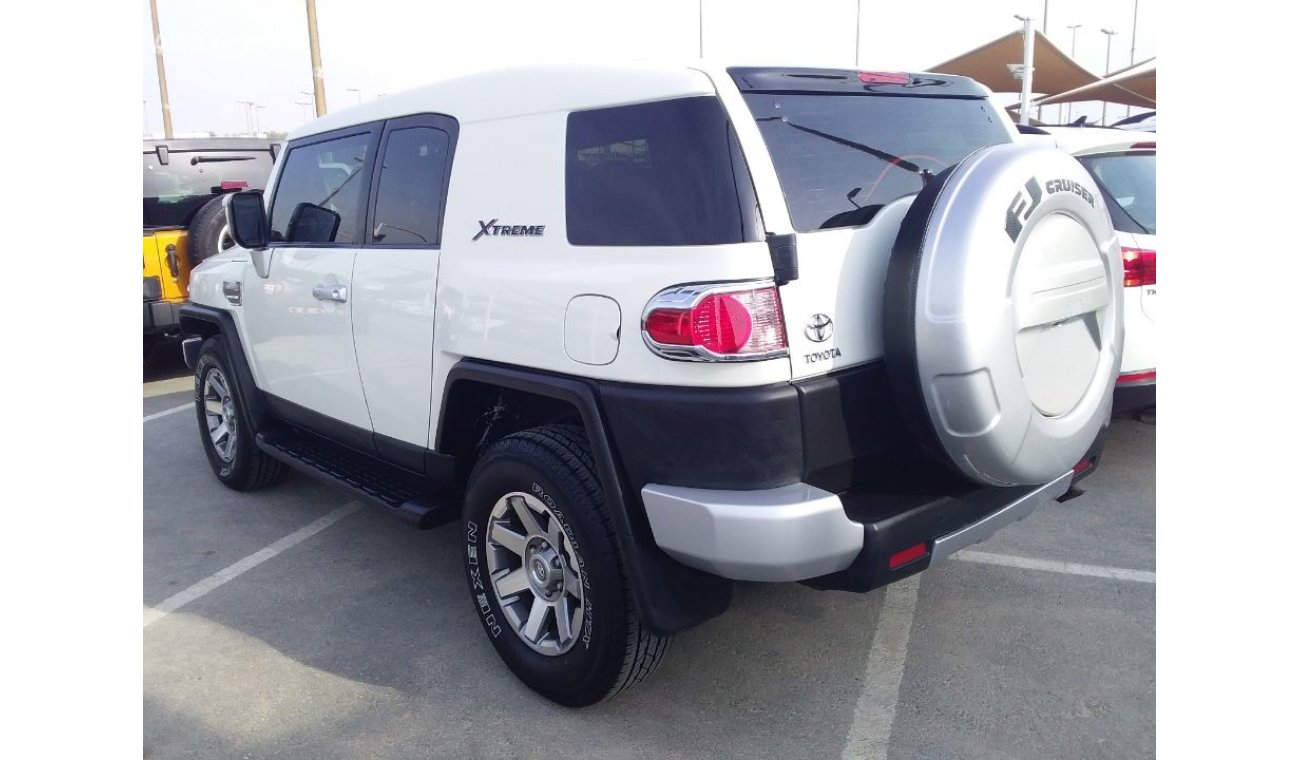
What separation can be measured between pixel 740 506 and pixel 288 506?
A: 3441 millimetres

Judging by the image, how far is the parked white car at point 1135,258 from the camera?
4.45 metres

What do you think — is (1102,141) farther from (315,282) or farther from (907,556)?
(315,282)

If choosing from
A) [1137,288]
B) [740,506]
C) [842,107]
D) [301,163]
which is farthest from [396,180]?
[1137,288]

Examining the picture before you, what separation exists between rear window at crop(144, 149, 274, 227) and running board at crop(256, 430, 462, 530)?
4.59 metres

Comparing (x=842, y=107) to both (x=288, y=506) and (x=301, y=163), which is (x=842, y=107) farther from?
(x=288, y=506)

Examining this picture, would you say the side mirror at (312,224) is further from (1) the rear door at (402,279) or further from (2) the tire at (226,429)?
(2) the tire at (226,429)

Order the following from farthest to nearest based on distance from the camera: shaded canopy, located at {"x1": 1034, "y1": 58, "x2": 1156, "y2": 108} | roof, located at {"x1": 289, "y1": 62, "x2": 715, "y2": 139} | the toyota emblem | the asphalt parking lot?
shaded canopy, located at {"x1": 1034, "y1": 58, "x2": 1156, "y2": 108}, the asphalt parking lot, roof, located at {"x1": 289, "y1": 62, "x2": 715, "y2": 139}, the toyota emblem

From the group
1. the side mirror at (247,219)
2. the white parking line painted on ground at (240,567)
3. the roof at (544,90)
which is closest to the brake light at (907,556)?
the roof at (544,90)

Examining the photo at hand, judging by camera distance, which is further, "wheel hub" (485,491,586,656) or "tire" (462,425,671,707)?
"wheel hub" (485,491,586,656)

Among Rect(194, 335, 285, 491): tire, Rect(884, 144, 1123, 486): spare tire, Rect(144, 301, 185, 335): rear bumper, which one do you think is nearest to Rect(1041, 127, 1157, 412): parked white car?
Rect(884, 144, 1123, 486): spare tire

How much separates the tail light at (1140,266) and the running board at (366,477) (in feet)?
10.8

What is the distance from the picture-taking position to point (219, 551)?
4445 mm

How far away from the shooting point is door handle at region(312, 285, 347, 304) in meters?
3.77

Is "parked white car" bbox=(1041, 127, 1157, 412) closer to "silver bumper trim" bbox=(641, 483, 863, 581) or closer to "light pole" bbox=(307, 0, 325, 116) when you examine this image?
"silver bumper trim" bbox=(641, 483, 863, 581)
